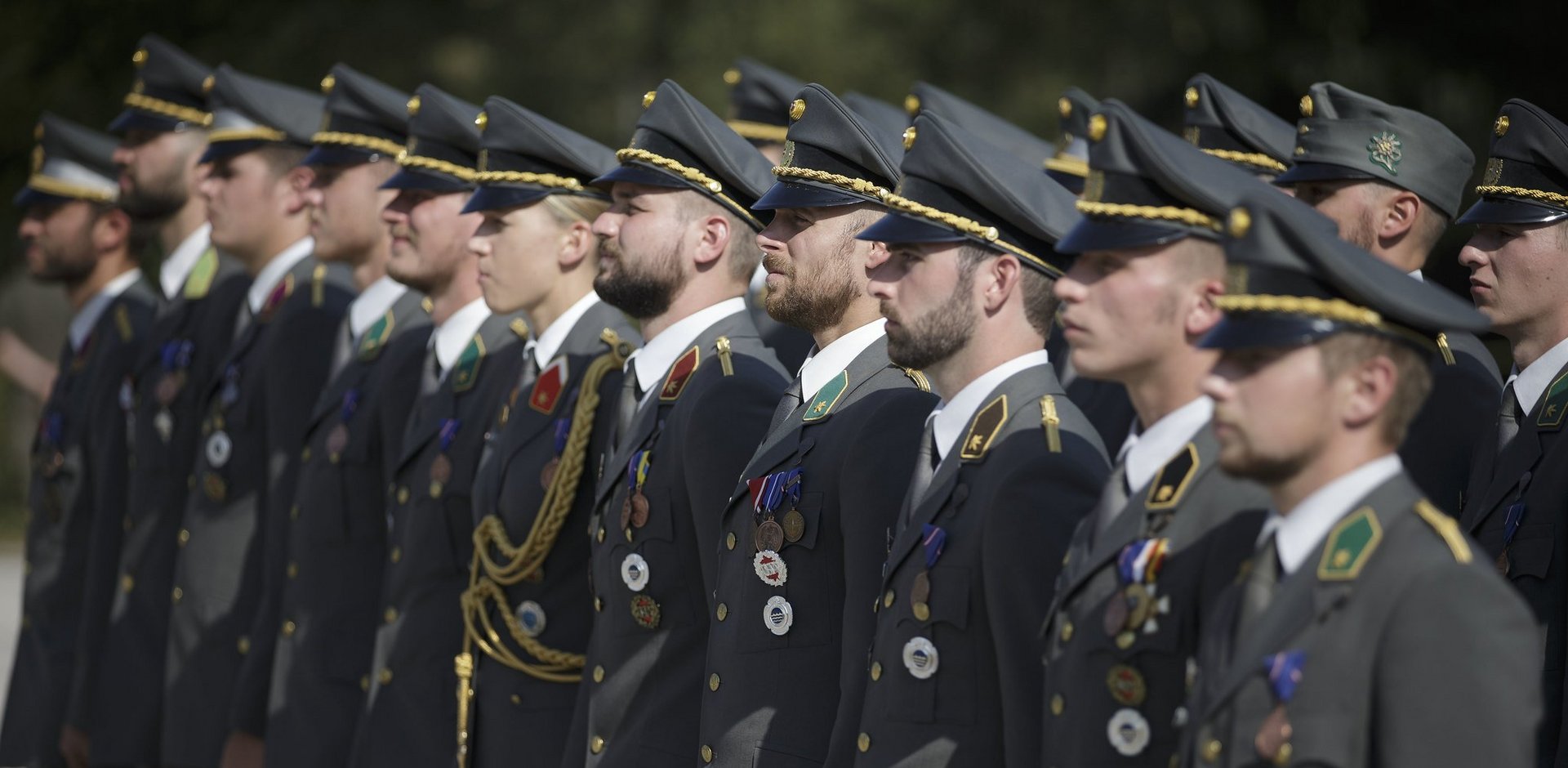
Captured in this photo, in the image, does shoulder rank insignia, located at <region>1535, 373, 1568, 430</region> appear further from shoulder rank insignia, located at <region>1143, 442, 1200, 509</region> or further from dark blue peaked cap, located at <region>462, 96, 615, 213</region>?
dark blue peaked cap, located at <region>462, 96, 615, 213</region>

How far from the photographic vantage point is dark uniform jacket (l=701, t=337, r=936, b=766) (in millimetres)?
4461

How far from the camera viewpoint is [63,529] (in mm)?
8477

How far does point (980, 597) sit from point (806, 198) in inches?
48.9

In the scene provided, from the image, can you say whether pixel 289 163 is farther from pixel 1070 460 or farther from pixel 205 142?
pixel 1070 460

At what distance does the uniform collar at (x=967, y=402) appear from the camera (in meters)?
4.21

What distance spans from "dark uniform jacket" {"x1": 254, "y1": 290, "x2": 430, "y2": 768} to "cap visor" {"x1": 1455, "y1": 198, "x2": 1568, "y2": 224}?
10.3 feet

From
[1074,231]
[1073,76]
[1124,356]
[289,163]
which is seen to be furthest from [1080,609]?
[1073,76]

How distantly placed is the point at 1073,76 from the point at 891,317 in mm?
10614

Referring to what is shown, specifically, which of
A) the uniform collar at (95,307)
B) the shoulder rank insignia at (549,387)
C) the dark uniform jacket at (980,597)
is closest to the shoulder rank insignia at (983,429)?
the dark uniform jacket at (980,597)

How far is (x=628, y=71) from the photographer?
17.2 m

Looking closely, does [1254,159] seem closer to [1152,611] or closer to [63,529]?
[1152,611]

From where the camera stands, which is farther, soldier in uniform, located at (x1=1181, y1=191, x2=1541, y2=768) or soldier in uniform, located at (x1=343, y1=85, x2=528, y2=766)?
soldier in uniform, located at (x1=343, y1=85, x2=528, y2=766)

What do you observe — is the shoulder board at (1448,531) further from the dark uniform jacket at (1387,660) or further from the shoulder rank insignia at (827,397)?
the shoulder rank insignia at (827,397)

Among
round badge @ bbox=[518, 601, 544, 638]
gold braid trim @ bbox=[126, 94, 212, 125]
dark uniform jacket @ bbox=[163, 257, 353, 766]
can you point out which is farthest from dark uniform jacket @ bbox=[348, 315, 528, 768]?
gold braid trim @ bbox=[126, 94, 212, 125]
